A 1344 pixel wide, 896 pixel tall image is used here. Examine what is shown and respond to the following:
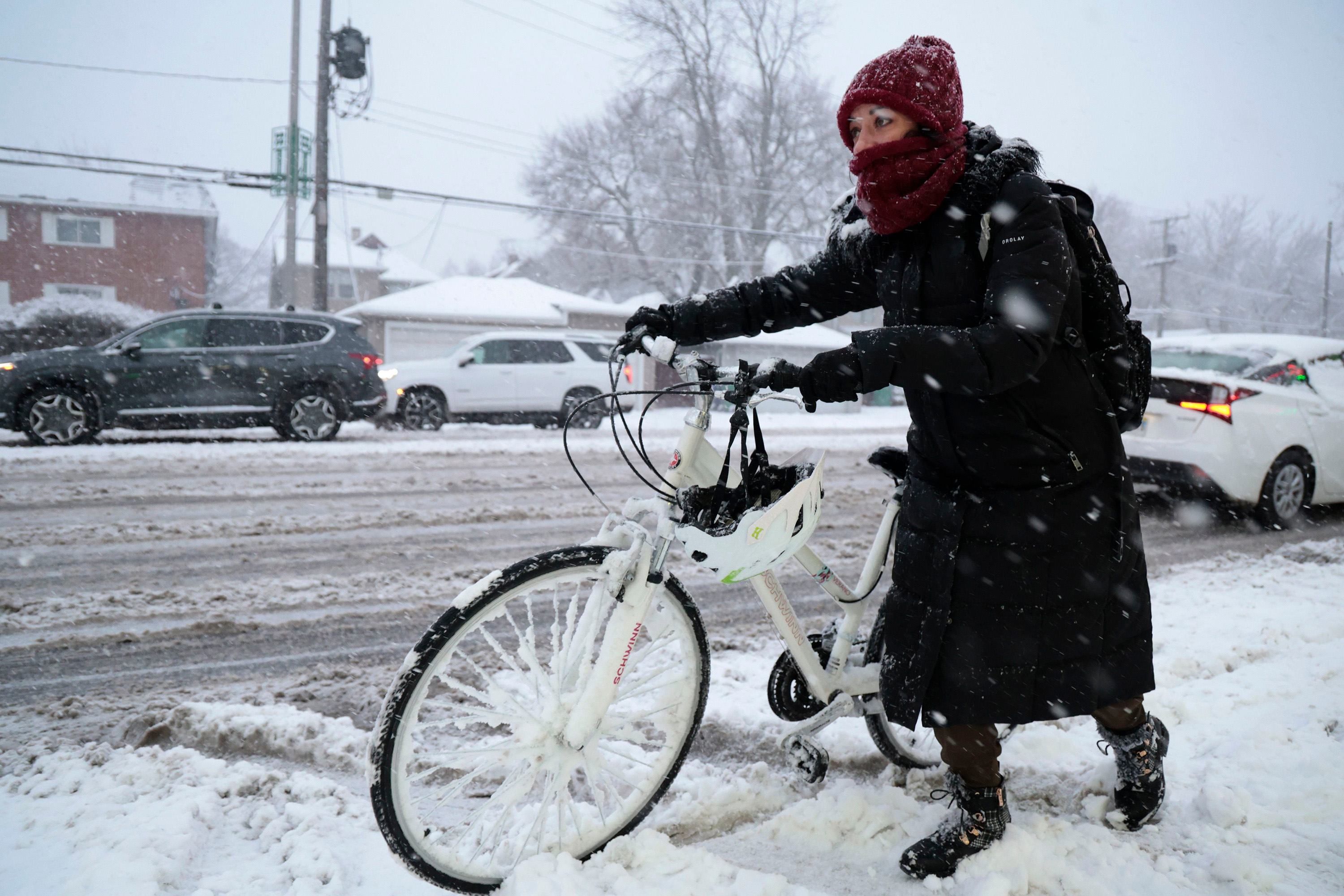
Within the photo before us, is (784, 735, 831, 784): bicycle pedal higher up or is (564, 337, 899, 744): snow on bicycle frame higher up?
(564, 337, 899, 744): snow on bicycle frame

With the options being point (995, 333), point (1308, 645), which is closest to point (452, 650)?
point (995, 333)

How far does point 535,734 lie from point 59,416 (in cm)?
1014

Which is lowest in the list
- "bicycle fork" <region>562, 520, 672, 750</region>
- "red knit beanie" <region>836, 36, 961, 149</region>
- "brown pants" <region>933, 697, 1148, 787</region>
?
"brown pants" <region>933, 697, 1148, 787</region>

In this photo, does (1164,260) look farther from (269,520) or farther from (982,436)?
(982,436)

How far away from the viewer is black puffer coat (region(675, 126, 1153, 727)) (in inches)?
71.6

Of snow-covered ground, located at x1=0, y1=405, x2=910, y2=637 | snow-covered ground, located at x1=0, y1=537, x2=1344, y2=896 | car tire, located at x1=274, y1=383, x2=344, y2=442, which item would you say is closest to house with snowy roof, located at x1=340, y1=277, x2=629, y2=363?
car tire, located at x1=274, y1=383, x2=344, y2=442

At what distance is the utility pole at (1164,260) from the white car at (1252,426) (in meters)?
36.8

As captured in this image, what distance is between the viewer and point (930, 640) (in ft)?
6.38

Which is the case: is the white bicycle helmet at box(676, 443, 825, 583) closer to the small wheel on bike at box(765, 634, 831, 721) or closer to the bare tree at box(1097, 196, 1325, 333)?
the small wheel on bike at box(765, 634, 831, 721)

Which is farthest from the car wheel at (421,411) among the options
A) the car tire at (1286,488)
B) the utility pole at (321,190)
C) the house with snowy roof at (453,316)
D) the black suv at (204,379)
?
the house with snowy roof at (453,316)

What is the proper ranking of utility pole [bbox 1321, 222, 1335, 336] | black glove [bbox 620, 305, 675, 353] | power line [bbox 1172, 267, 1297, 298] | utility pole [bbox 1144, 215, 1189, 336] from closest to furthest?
black glove [bbox 620, 305, 675, 353], utility pole [bbox 1144, 215, 1189, 336], utility pole [bbox 1321, 222, 1335, 336], power line [bbox 1172, 267, 1297, 298]

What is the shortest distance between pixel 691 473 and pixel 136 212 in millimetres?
36697

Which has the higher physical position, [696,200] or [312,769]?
[696,200]

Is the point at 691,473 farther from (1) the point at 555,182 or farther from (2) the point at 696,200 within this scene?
(1) the point at 555,182
